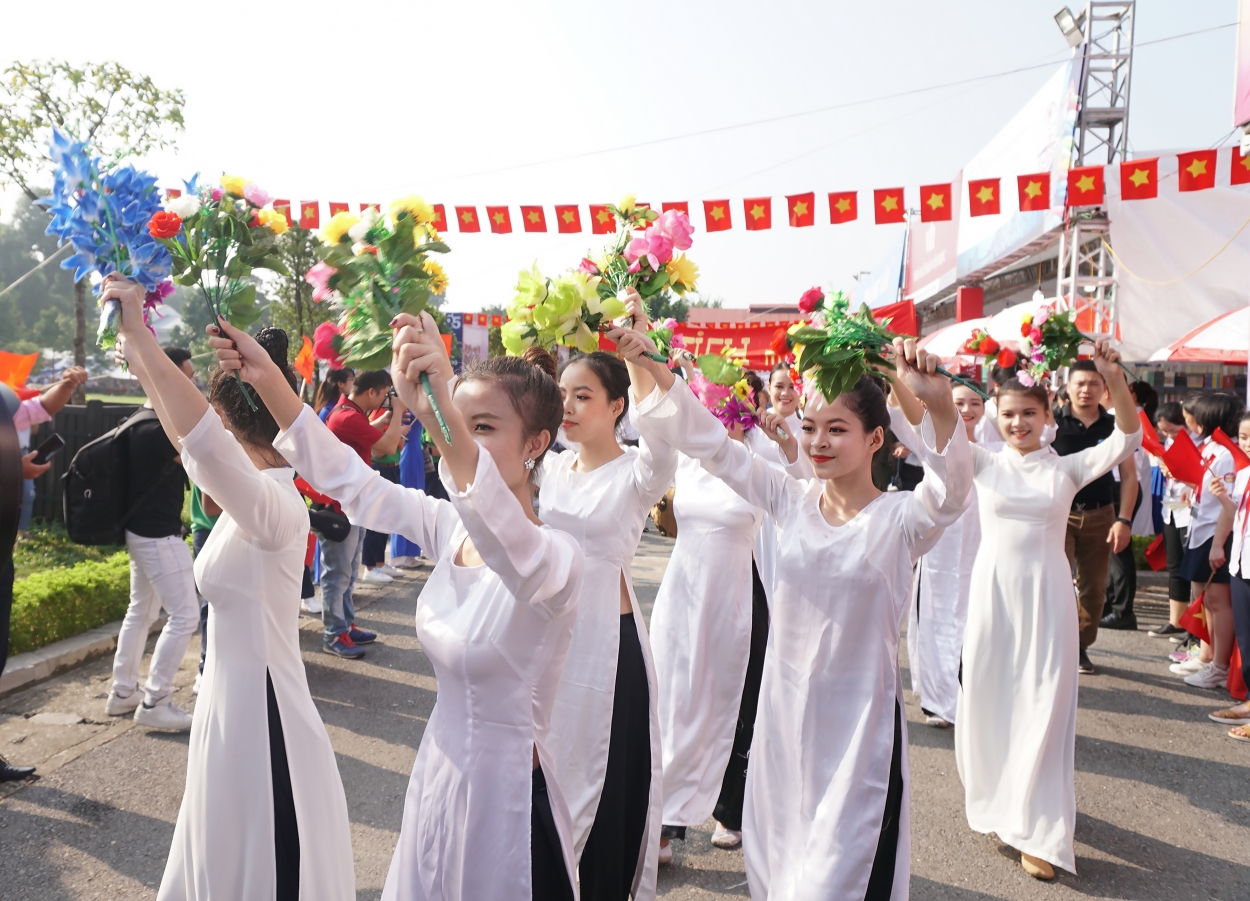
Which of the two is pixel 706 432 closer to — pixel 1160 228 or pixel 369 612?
pixel 369 612

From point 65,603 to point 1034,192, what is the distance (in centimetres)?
886

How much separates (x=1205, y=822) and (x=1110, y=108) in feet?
28.9

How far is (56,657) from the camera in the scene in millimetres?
5371

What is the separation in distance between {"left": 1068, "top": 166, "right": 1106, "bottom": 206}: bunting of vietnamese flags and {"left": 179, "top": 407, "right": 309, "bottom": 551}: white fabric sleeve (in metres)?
8.32

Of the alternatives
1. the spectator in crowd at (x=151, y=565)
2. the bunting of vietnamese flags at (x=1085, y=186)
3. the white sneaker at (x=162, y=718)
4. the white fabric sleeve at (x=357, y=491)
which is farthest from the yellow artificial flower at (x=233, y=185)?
the bunting of vietnamese flags at (x=1085, y=186)

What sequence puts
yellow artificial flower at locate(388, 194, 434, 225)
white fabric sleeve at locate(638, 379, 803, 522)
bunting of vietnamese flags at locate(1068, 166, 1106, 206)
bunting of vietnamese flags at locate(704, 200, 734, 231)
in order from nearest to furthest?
yellow artificial flower at locate(388, 194, 434, 225)
white fabric sleeve at locate(638, 379, 803, 522)
bunting of vietnamese flags at locate(1068, 166, 1106, 206)
bunting of vietnamese flags at locate(704, 200, 734, 231)

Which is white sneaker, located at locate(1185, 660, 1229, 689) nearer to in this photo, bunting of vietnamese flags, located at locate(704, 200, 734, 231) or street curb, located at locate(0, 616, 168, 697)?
bunting of vietnamese flags, located at locate(704, 200, 734, 231)

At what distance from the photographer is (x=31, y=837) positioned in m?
3.54

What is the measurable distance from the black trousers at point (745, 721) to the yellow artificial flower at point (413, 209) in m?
2.52

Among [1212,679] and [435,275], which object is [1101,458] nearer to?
[435,275]

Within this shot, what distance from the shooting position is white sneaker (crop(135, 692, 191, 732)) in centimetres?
463

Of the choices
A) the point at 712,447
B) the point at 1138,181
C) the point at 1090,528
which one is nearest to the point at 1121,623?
the point at 1090,528

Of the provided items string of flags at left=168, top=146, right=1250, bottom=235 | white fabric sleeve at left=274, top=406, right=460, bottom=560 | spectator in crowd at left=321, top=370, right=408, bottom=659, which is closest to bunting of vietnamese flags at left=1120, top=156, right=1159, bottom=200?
string of flags at left=168, top=146, right=1250, bottom=235

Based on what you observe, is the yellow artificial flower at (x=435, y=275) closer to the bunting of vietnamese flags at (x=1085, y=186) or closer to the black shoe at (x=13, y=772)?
the black shoe at (x=13, y=772)
